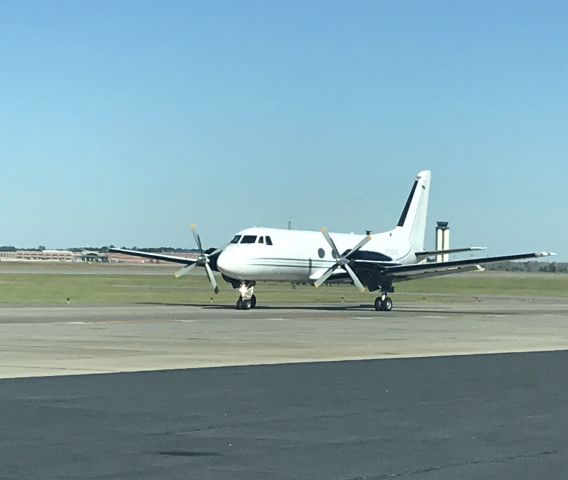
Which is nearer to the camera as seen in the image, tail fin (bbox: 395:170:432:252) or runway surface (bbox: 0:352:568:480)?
runway surface (bbox: 0:352:568:480)

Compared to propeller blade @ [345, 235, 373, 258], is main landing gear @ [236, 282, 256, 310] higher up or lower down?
lower down

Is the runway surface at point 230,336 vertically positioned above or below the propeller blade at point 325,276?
below

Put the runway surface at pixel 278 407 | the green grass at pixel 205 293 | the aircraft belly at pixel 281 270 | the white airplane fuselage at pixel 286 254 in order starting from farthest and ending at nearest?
the green grass at pixel 205 293 → the aircraft belly at pixel 281 270 → the white airplane fuselage at pixel 286 254 → the runway surface at pixel 278 407

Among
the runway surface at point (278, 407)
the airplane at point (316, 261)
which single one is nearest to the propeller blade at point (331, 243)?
the airplane at point (316, 261)

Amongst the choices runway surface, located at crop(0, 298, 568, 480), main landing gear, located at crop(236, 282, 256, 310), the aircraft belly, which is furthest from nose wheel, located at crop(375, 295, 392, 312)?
runway surface, located at crop(0, 298, 568, 480)

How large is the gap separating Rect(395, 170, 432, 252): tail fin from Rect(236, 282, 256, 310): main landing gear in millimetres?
13247

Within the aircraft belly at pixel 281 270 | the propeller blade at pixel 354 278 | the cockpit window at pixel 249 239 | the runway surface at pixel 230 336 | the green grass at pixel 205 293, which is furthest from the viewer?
the green grass at pixel 205 293

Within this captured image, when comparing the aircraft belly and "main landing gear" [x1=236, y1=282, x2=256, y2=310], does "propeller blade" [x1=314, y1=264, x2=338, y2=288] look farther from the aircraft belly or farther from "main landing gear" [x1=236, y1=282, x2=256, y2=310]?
"main landing gear" [x1=236, y1=282, x2=256, y2=310]

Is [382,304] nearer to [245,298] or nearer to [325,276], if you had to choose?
[325,276]

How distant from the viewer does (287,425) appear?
46.4 feet

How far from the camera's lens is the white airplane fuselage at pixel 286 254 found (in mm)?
53875

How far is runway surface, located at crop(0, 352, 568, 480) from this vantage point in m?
11.2

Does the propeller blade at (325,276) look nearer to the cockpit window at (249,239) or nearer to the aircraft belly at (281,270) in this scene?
the aircraft belly at (281,270)

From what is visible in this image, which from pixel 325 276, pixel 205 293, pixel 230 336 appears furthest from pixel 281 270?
pixel 205 293
